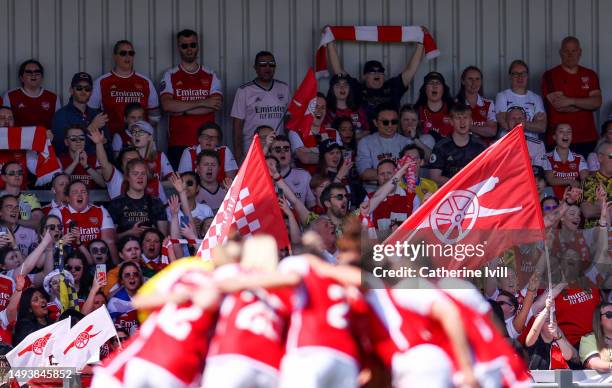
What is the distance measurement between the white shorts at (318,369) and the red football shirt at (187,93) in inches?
275

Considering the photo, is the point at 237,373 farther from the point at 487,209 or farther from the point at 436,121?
the point at 436,121

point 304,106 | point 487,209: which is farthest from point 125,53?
point 487,209

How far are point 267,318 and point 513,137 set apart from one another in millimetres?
3593

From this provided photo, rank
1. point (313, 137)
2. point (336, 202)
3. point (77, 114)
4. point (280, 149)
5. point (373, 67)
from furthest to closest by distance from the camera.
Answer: point (373, 67)
point (313, 137)
point (77, 114)
point (280, 149)
point (336, 202)

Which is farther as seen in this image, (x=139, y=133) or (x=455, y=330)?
(x=139, y=133)

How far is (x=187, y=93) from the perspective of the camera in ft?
55.0

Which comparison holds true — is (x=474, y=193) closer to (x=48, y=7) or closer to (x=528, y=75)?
(x=528, y=75)

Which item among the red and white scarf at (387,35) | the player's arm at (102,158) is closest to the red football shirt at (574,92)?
the red and white scarf at (387,35)

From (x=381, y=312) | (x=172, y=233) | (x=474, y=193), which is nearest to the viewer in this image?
(x=381, y=312)

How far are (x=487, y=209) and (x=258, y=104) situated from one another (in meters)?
4.54

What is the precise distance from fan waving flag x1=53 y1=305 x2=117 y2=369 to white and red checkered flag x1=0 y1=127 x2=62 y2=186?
10.2ft

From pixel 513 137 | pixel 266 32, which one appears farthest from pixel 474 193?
pixel 266 32

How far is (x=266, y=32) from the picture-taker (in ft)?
58.7

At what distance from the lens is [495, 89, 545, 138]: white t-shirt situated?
17.0m
